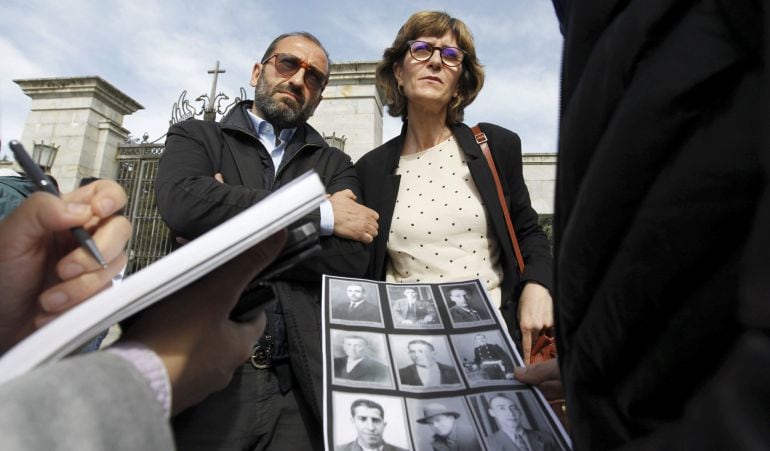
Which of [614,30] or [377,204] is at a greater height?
[377,204]

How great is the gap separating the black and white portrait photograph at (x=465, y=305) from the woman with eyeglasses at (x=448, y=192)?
0.37 metres

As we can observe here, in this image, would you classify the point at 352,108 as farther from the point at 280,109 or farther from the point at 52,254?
the point at 52,254

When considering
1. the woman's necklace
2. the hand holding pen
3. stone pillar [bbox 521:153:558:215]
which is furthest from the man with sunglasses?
stone pillar [bbox 521:153:558:215]

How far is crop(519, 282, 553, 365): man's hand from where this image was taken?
57.7 inches

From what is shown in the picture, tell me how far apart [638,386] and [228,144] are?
5.43ft

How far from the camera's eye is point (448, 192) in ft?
5.87

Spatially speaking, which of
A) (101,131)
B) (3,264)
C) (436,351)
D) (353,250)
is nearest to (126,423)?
(3,264)

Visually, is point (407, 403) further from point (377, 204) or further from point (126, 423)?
point (377, 204)

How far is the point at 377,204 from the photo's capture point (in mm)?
1852

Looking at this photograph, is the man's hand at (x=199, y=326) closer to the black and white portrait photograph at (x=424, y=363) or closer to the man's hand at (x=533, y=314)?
the black and white portrait photograph at (x=424, y=363)

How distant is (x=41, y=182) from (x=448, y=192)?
1.35 meters

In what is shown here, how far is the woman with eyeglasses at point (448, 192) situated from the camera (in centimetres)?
163

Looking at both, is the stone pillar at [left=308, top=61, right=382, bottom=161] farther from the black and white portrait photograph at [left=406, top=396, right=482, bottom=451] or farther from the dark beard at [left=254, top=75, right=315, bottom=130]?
the black and white portrait photograph at [left=406, top=396, right=482, bottom=451]

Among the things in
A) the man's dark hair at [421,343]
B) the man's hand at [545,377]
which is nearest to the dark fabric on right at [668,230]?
the man's hand at [545,377]
